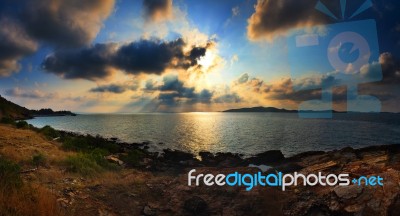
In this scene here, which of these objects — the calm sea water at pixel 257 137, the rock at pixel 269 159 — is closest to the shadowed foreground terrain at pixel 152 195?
the rock at pixel 269 159

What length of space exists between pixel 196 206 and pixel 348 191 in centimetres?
669

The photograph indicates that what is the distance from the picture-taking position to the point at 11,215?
701cm

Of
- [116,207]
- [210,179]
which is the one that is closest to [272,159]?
[210,179]

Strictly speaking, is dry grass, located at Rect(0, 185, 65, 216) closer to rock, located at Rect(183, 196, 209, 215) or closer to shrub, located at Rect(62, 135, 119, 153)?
rock, located at Rect(183, 196, 209, 215)

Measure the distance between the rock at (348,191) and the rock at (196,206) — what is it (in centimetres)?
584

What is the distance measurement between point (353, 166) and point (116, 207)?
1316cm

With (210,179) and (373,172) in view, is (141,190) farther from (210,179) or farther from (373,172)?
(373,172)

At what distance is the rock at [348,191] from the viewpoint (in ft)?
35.6

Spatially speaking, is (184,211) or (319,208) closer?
(319,208)

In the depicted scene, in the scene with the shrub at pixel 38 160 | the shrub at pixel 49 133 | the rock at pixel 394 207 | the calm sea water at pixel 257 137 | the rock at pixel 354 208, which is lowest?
the calm sea water at pixel 257 137

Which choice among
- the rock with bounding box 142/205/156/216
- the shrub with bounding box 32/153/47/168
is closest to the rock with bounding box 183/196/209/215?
the rock with bounding box 142/205/156/216

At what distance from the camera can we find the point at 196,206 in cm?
1271

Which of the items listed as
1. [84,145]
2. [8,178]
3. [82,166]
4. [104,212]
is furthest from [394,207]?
[84,145]

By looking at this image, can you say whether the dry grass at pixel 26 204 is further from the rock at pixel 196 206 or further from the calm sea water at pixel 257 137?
the calm sea water at pixel 257 137
